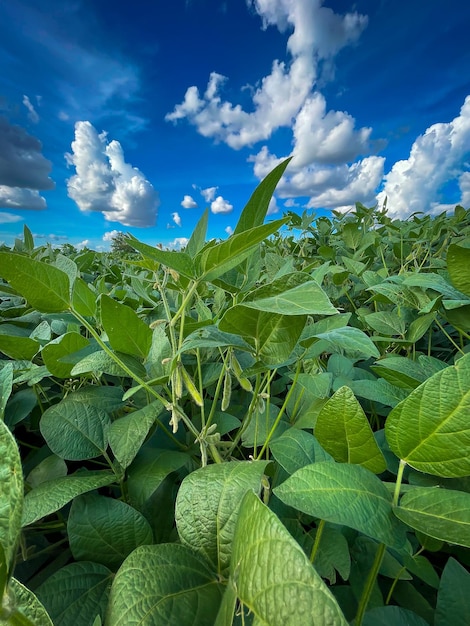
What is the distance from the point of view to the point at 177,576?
1.01ft

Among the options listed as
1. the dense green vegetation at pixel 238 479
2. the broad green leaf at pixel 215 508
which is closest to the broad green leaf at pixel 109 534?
the dense green vegetation at pixel 238 479

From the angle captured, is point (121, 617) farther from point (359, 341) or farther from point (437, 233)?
point (437, 233)

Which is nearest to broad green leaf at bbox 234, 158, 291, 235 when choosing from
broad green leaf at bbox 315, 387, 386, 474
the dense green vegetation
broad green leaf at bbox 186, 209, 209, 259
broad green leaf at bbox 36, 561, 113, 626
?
the dense green vegetation

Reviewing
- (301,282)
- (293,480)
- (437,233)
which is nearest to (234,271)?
(301,282)

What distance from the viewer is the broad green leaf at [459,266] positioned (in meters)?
0.58

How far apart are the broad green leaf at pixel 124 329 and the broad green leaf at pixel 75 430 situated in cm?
11

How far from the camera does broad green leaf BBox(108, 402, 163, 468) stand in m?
0.45

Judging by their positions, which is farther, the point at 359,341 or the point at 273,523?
the point at 359,341

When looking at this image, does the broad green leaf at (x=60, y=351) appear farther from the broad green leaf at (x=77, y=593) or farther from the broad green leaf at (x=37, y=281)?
the broad green leaf at (x=77, y=593)

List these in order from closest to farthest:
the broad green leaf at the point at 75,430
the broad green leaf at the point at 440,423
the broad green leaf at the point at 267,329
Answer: the broad green leaf at the point at 440,423, the broad green leaf at the point at 267,329, the broad green leaf at the point at 75,430

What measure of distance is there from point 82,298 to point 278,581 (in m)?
0.56

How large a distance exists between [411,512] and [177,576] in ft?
0.69

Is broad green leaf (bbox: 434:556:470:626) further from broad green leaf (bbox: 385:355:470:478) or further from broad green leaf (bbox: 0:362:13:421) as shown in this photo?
broad green leaf (bbox: 0:362:13:421)

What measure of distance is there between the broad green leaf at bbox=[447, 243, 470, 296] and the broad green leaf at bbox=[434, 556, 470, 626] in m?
0.43
